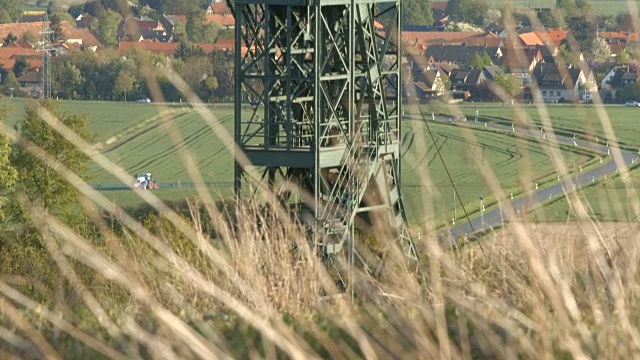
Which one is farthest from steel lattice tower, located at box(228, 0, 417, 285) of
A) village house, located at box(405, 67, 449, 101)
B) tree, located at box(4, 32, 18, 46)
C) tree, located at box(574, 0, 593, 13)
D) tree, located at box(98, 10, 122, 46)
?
tree, located at box(4, 32, 18, 46)

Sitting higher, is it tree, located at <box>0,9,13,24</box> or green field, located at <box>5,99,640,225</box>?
tree, located at <box>0,9,13,24</box>

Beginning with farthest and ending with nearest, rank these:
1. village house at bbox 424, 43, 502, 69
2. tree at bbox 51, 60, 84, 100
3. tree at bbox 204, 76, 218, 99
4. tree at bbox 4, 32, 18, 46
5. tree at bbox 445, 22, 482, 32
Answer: tree at bbox 445, 22, 482, 32
tree at bbox 4, 32, 18, 46
village house at bbox 424, 43, 502, 69
tree at bbox 51, 60, 84, 100
tree at bbox 204, 76, 218, 99

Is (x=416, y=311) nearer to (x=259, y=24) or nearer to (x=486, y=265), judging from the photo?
(x=486, y=265)

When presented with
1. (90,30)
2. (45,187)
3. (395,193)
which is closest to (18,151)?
(45,187)

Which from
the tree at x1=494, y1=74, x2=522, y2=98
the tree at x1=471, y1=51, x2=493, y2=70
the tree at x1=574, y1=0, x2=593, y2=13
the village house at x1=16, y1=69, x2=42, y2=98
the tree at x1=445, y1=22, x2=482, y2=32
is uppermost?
the tree at x1=574, y1=0, x2=593, y2=13

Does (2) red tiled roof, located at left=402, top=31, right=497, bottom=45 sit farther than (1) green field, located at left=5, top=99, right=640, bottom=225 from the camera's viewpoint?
Yes

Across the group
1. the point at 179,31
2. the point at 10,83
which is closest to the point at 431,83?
the point at 10,83

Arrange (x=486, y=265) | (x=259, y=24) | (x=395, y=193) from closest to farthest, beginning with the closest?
1. (x=486, y=265)
2. (x=259, y=24)
3. (x=395, y=193)

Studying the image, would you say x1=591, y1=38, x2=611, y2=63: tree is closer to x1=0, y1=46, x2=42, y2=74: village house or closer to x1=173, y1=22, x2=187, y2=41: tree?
x1=0, y1=46, x2=42, y2=74: village house
